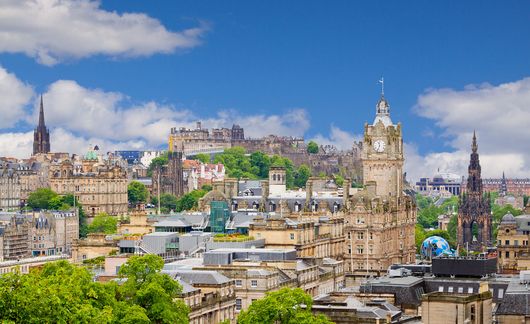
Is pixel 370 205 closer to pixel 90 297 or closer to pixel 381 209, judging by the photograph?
pixel 381 209

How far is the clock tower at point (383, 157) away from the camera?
185 meters

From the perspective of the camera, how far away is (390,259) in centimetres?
17538

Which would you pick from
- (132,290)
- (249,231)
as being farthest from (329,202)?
(132,290)

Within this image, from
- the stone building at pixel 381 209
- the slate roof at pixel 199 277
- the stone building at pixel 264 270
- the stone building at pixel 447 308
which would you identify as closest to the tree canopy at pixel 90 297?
the slate roof at pixel 199 277

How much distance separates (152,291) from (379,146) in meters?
96.0

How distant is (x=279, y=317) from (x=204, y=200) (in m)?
107

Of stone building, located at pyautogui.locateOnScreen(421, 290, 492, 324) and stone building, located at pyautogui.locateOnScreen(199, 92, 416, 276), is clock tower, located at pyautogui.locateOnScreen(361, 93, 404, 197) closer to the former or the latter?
stone building, located at pyautogui.locateOnScreen(199, 92, 416, 276)

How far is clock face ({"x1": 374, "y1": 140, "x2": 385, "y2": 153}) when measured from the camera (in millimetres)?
185625

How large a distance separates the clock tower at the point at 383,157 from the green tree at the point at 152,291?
88.7m

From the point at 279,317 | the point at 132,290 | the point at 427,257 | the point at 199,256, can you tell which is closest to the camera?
the point at 279,317

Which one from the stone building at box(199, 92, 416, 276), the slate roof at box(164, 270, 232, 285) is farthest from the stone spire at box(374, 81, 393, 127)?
the slate roof at box(164, 270, 232, 285)

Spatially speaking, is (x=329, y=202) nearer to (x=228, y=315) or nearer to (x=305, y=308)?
(x=228, y=315)

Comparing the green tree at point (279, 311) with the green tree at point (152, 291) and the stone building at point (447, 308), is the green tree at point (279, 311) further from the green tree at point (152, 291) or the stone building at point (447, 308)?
the stone building at point (447, 308)

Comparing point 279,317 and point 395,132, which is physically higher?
point 395,132
